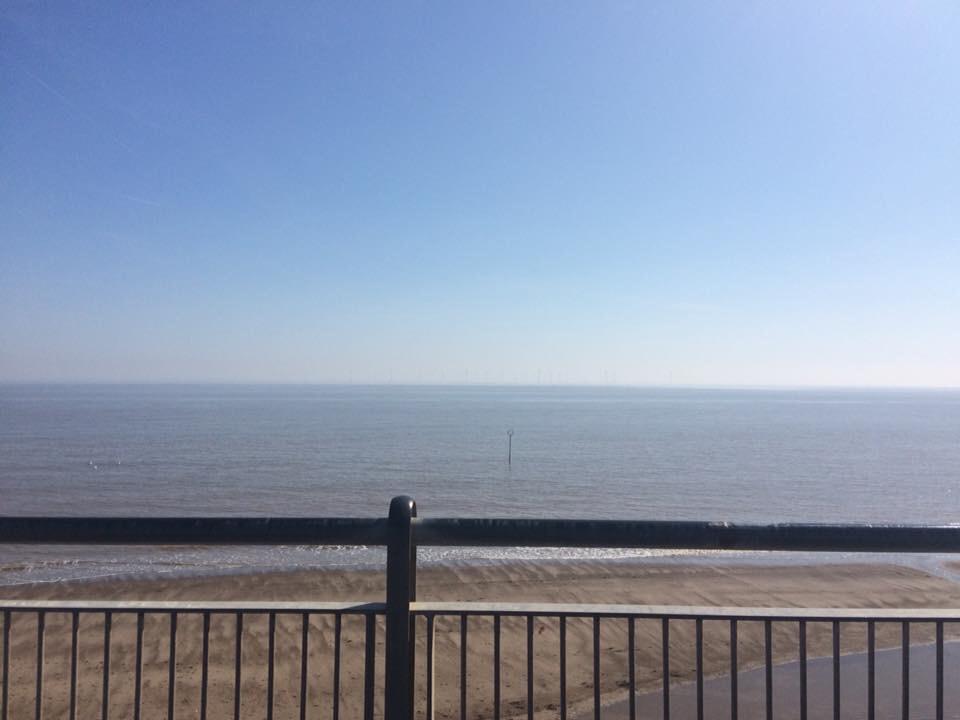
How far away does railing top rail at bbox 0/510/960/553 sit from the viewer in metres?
2.80

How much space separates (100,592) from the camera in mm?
12539

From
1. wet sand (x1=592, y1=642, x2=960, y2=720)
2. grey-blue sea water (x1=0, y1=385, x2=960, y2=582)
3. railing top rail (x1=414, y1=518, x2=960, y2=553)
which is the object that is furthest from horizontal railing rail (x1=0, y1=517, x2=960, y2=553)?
grey-blue sea water (x1=0, y1=385, x2=960, y2=582)

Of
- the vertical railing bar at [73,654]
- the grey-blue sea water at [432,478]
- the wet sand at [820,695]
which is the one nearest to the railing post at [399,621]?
the vertical railing bar at [73,654]

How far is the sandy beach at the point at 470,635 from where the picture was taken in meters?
7.55

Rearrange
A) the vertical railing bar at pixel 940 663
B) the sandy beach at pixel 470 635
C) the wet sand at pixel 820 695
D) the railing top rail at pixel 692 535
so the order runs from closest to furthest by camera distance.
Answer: the vertical railing bar at pixel 940 663
the railing top rail at pixel 692 535
the wet sand at pixel 820 695
the sandy beach at pixel 470 635

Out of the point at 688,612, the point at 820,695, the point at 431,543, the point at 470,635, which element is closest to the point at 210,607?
the point at 431,543

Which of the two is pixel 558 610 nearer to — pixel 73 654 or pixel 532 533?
pixel 532 533

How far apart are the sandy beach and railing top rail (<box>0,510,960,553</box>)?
4.91 metres

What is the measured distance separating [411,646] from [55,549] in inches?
633

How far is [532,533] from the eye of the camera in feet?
9.24

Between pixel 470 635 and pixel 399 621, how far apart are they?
24.7ft

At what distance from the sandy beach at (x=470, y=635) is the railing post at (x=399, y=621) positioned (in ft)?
15.4

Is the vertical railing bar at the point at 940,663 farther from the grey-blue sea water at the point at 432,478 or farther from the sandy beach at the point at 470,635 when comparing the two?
the grey-blue sea water at the point at 432,478

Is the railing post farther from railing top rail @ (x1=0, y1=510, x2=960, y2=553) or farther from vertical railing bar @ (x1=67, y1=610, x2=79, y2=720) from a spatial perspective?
vertical railing bar @ (x1=67, y1=610, x2=79, y2=720)
